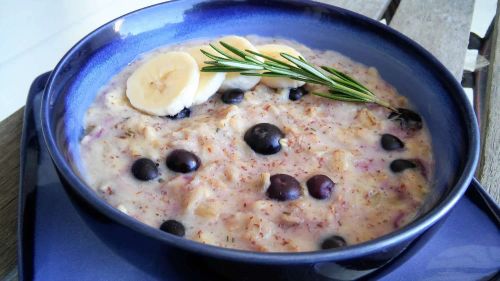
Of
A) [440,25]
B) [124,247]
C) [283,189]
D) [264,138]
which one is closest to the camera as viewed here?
[124,247]

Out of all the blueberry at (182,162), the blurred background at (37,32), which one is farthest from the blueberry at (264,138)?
the blurred background at (37,32)

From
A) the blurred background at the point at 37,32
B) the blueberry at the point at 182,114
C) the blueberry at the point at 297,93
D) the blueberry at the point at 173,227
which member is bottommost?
the blurred background at the point at 37,32

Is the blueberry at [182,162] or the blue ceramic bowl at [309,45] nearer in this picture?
the blue ceramic bowl at [309,45]

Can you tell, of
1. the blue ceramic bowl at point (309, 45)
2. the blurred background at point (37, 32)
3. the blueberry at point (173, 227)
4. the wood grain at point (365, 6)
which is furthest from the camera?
the blurred background at point (37, 32)

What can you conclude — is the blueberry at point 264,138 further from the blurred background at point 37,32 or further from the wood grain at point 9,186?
the blurred background at point 37,32

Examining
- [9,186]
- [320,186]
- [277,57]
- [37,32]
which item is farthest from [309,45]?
[37,32]

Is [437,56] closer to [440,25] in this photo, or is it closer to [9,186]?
[440,25]

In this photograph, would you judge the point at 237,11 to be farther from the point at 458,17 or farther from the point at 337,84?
the point at 458,17

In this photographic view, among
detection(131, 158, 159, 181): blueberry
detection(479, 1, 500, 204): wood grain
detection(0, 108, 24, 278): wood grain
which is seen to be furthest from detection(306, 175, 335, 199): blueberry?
detection(0, 108, 24, 278): wood grain
